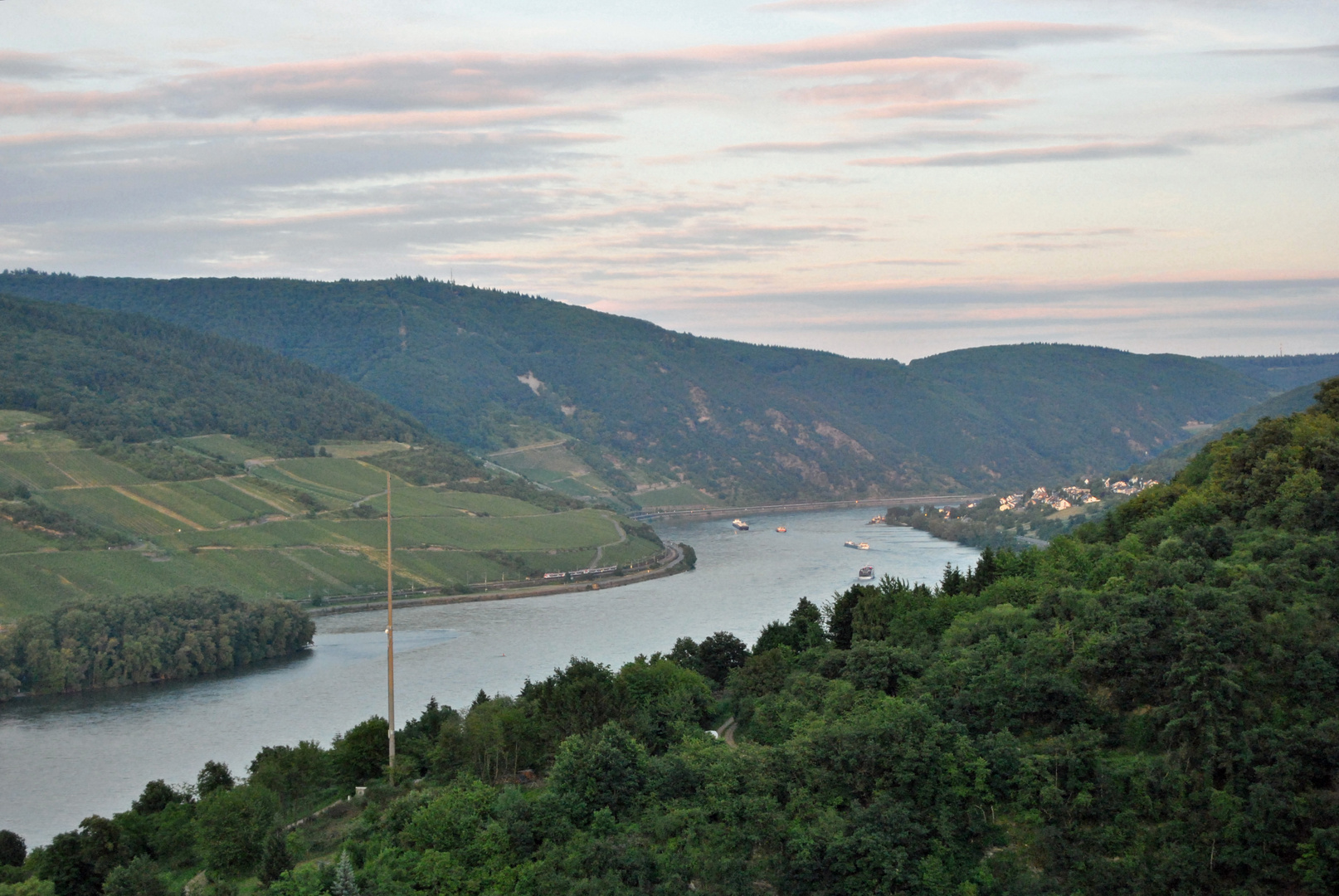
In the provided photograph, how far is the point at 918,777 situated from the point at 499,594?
79.7 meters

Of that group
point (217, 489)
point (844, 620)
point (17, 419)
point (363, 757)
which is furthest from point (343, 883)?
point (17, 419)

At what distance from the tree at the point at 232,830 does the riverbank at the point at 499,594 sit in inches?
2426

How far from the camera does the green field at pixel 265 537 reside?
9056cm

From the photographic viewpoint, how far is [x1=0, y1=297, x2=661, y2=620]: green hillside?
95.1m

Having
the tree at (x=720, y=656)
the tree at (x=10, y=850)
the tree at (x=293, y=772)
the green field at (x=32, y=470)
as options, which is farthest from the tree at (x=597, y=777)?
the green field at (x=32, y=470)

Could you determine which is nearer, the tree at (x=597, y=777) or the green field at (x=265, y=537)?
the tree at (x=597, y=777)

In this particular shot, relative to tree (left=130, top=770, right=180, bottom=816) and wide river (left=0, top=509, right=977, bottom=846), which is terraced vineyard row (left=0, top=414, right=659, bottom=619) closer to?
wide river (left=0, top=509, right=977, bottom=846)

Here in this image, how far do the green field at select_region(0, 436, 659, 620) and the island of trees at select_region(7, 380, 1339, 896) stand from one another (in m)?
53.9

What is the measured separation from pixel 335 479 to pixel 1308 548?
372 feet

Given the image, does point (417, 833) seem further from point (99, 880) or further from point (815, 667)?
point (815, 667)

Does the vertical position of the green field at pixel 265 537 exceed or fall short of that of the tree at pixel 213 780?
it exceeds it

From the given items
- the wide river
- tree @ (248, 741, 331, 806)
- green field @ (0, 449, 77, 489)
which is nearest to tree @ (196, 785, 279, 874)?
tree @ (248, 741, 331, 806)

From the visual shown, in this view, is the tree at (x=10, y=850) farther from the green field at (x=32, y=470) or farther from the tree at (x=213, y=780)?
the green field at (x=32, y=470)

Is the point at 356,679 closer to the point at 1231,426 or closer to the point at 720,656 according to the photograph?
the point at 720,656
